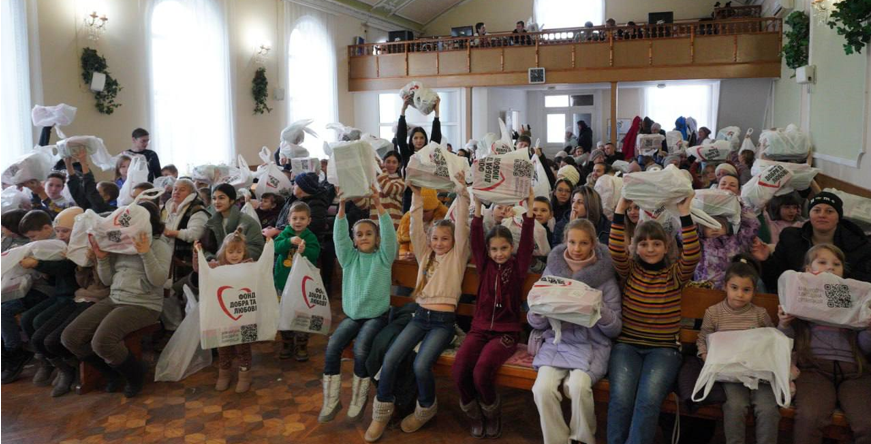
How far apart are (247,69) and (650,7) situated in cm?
1088

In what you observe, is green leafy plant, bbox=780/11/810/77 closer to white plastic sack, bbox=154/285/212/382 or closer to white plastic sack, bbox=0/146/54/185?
white plastic sack, bbox=154/285/212/382

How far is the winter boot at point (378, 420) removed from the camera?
3.50 meters

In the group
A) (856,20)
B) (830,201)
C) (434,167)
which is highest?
(856,20)

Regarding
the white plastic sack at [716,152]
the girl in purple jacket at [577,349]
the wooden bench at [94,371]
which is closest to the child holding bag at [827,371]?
the girl in purple jacket at [577,349]

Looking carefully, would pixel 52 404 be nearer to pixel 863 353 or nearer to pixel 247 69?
pixel 863 353

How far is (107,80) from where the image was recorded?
9445mm

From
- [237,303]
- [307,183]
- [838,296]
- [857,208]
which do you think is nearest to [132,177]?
[307,183]

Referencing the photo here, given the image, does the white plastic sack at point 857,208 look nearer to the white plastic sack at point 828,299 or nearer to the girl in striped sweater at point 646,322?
the white plastic sack at point 828,299

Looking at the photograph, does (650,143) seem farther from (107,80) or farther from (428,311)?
(107,80)

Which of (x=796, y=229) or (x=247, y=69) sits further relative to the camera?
(x=247, y=69)

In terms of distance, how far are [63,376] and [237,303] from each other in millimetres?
1273

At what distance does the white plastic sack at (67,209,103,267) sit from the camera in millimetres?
4199

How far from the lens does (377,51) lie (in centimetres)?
1574

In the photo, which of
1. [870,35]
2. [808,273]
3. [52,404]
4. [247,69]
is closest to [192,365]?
[52,404]
